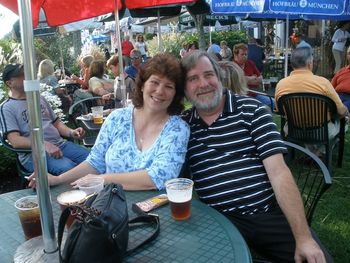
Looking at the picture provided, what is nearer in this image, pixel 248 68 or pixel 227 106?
pixel 227 106

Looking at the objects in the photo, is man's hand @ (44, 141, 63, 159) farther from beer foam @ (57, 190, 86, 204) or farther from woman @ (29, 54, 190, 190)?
beer foam @ (57, 190, 86, 204)

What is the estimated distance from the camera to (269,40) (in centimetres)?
1762

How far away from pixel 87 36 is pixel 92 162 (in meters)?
25.4

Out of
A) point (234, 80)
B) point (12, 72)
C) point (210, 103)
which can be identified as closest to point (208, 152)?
point (210, 103)

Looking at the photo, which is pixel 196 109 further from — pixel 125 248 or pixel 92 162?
pixel 125 248

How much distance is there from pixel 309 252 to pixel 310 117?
8.66 ft

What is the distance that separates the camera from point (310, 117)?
161 inches

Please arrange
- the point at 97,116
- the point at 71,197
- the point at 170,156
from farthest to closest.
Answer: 1. the point at 97,116
2. the point at 170,156
3. the point at 71,197

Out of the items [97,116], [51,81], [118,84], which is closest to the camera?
[97,116]

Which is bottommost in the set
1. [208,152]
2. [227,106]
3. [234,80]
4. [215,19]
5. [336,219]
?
[336,219]

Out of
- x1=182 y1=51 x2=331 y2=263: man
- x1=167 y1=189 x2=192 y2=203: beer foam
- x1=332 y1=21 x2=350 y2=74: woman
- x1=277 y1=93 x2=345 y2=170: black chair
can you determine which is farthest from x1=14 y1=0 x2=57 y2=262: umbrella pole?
x1=332 y1=21 x2=350 y2=74: woman

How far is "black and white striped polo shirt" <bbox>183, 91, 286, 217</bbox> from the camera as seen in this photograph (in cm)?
204

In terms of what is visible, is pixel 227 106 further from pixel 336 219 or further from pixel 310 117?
pixel 310 117

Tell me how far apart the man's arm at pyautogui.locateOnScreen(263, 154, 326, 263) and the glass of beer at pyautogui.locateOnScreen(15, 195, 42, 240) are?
119 centimetres
